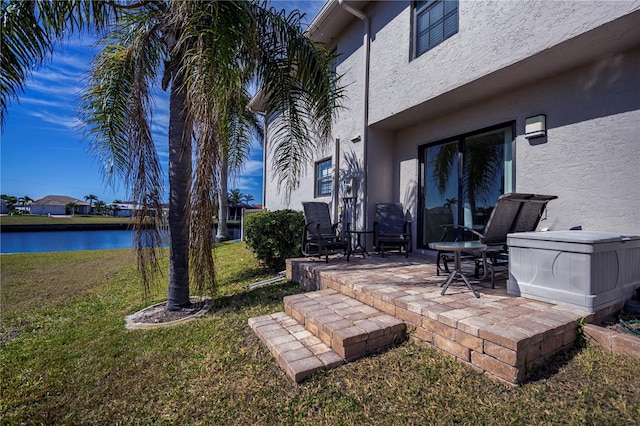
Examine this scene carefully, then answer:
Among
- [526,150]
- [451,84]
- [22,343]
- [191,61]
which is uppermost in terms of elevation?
[451,84]

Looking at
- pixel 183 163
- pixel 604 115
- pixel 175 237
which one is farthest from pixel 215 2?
pixel 604 115


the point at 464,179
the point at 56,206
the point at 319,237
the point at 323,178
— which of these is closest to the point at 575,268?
the point at 464,179

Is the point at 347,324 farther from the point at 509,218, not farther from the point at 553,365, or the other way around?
the point at 509,218

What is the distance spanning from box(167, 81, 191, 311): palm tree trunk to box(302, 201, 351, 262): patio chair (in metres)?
2.19

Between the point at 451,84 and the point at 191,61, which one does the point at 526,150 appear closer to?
the point at 451,84

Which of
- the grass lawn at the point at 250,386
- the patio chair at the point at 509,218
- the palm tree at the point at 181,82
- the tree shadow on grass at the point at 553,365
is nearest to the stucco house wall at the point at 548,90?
the patio chair at the point at 509,218

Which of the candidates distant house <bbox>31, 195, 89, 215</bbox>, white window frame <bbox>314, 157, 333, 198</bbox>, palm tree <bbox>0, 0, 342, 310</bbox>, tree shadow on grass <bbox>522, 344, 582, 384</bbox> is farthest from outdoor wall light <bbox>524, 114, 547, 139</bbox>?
distant house <bbox>31, 195, 89, 215</bbox>

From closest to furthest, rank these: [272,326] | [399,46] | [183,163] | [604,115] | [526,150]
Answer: [272,326], [604,115], [183,163], [526,150], [399,46]

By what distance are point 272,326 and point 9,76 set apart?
3.87 m

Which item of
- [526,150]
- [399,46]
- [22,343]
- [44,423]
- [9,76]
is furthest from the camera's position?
[399,46]

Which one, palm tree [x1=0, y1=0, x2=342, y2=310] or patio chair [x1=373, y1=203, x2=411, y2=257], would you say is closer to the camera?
palm tree [x1=0, y1=0, x2=342, y2=310]

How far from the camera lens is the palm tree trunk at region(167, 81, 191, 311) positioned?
4.26m

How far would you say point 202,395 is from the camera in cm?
236

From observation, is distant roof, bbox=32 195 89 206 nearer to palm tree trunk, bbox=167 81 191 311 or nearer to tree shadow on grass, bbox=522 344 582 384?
palm tree trunk, bbox=167 81 191 311
